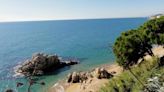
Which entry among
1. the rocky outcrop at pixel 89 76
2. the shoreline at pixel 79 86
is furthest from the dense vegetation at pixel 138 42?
the rocky outcrop at pixel 89 76

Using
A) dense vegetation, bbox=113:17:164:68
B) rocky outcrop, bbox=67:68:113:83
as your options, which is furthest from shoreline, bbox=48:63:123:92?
dense vegetation, bbox=113:17:164:68

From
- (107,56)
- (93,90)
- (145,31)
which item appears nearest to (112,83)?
(93,90)

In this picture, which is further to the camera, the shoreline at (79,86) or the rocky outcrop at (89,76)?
the rocky outcrop at (89,76)

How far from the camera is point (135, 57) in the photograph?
38844 millimetres

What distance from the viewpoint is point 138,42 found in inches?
1538

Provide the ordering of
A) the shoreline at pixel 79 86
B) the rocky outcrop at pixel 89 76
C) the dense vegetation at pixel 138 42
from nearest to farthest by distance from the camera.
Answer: the dense vegetation at pixel 138 42 → the shoreline at pixel 79 86 → the rocky outcrop at pixel 89 76

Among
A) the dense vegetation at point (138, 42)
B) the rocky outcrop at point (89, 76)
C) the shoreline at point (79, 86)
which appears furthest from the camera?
the rocky outcrop at point (89, 76)

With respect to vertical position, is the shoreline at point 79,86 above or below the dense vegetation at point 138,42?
below

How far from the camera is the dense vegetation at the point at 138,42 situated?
3859cm

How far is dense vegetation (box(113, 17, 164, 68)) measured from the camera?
3859cm

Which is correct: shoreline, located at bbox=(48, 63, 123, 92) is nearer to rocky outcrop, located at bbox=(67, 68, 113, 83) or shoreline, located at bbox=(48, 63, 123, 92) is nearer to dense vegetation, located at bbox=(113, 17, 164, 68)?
rocky outcrop, located at bbox=(67, 68, 113, 83)

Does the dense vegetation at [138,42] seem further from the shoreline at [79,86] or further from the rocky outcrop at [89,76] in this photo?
the rocky outcrop at [89,76]

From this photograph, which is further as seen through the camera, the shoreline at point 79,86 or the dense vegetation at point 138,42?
the shoreline at point 79,86

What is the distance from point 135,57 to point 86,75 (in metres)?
12.5
